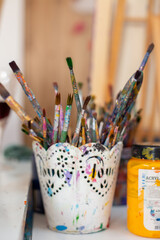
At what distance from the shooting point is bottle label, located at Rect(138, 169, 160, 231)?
1.56ft

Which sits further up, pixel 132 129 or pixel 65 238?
pixel 132 129

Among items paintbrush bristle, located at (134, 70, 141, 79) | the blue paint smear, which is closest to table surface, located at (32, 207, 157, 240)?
the blue paint smear

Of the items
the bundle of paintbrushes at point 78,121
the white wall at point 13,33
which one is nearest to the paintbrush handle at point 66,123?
the bundle of paintbrushes at point 78,121

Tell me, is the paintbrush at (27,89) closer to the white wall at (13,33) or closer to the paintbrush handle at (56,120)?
the paintbrush handle at (56,120)

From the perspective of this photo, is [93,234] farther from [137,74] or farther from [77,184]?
[137,74]

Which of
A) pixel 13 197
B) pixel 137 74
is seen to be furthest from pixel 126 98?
pixel 13 197

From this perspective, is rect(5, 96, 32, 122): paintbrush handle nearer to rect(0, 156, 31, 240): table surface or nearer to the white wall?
rect(0, 156, 31, 240): table surface

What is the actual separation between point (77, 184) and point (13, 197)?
0.12m

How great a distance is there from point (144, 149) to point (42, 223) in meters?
0.24

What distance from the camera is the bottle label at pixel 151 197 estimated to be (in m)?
0.48

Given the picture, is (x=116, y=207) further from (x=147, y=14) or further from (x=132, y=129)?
(x=147, y=14)

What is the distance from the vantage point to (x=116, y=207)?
2.21 feet

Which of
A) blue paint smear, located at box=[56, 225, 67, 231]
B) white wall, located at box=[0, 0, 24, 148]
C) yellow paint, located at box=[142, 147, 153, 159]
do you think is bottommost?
blue paint smear, located at box=[56, 225, 67, 231]

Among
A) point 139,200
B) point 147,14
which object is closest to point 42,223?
point 139,200
